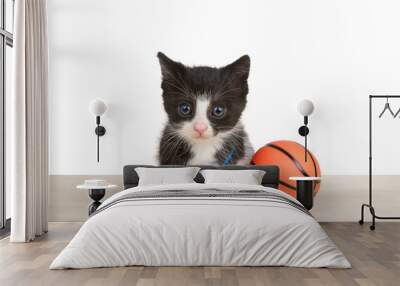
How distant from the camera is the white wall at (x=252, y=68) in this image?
22.2ft

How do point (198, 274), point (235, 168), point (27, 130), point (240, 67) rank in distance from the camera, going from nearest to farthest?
point (198, 274) < point (27, 130) < point (235, 168) < point (240, 67)

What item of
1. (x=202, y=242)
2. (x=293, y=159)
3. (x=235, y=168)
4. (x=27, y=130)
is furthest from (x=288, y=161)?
(x=27, y=130)

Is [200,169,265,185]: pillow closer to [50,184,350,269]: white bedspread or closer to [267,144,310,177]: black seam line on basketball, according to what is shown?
[267,144,310,177]: black seam line on basketball

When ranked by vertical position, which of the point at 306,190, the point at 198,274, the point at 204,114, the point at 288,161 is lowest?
the point at 198,274

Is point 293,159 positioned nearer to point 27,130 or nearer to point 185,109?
point 185,109

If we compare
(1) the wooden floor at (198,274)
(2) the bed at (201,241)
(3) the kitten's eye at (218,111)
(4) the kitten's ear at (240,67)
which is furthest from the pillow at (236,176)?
(2) the bed at (201,241)

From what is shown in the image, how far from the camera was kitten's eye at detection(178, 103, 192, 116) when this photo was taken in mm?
6641

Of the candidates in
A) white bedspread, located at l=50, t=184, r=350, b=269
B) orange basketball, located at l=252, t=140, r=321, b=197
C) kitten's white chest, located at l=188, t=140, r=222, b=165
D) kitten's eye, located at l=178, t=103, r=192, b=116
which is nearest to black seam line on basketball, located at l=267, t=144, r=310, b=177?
orange basketball, located at l=252, t=140, r=321, b=197

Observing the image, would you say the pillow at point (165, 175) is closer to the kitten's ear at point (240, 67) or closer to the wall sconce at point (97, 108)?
the wall sconce at point (97, 108)

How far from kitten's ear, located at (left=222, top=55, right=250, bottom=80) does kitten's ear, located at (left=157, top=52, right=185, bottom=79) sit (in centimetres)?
Answer: 59

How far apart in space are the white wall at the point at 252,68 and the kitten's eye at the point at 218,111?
0.33 meters

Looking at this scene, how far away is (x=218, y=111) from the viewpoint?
666 cm

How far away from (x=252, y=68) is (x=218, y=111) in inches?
28.4

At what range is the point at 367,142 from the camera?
6.77 meters
